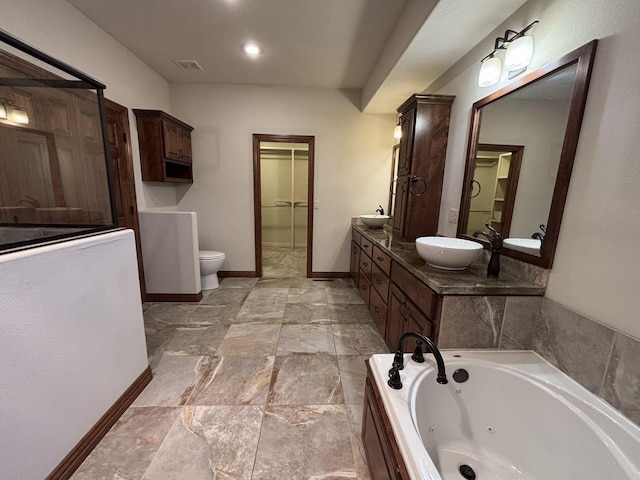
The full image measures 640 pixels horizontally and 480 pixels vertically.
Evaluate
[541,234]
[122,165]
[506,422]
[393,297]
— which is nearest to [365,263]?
[393,297]

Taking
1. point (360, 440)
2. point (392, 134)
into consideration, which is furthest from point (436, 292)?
point (392, 134)

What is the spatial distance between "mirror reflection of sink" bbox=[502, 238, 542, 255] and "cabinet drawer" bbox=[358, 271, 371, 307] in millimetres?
1425

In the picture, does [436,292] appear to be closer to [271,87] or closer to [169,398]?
[169,398]

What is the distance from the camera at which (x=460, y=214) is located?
2.02 metres

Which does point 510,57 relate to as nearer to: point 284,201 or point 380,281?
point 380,281

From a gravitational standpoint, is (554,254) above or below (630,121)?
below

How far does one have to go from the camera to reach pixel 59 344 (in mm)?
1104

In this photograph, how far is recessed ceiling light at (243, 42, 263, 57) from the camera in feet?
7.88

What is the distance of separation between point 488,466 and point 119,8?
376cm

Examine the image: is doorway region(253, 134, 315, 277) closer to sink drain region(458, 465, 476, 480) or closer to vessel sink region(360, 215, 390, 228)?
vessel sink region(360, 215, 390, 228)

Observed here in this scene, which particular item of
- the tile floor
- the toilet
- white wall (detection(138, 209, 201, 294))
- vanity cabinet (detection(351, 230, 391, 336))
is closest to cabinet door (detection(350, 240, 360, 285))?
vanity cabinet (detection(351, 230, 391, 336))

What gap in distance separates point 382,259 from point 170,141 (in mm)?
2738

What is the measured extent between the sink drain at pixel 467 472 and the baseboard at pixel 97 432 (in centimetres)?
176

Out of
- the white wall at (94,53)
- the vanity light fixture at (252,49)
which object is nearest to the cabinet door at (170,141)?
the white wall at (94,53)
